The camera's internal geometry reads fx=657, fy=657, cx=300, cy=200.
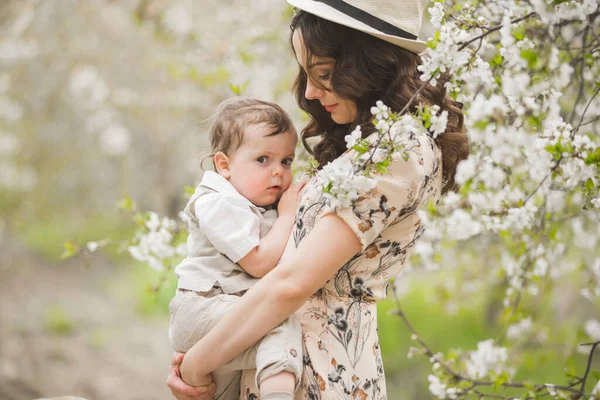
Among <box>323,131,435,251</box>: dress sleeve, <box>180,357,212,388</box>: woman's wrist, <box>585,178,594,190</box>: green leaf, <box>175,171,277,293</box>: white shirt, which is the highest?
<box>585,178,594,190</box>: green leaf

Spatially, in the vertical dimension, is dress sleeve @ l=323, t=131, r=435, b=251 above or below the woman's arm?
above

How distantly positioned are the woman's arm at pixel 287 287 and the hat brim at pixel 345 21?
489 millimetres

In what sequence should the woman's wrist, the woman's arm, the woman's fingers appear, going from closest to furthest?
the woman's arm
the woman's wrist
the woman's fingers

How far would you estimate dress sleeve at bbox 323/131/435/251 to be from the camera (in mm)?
1586

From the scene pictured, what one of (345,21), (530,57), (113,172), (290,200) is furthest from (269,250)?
(113,172)

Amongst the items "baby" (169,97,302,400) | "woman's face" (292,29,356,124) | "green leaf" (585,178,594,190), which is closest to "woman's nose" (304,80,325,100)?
"woman's face" (292,29,356,124)

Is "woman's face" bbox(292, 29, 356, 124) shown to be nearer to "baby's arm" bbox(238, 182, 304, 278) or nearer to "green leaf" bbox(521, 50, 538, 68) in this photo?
"baby's arm" bbox(238, 182, 304, 278)

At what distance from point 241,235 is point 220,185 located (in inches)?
8.5

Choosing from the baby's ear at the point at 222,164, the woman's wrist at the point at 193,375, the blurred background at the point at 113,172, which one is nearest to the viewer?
the woman's wrist at the point at 193,375

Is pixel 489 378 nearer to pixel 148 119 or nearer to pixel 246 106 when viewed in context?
pixel 246 106

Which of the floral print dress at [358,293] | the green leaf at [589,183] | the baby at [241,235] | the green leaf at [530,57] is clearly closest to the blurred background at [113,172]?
the baby at [241,235]

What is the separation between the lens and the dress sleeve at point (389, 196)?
1586 mm

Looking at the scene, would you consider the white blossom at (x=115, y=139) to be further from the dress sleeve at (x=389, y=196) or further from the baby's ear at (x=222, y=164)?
the dress sleeve at (x=389, y=196)

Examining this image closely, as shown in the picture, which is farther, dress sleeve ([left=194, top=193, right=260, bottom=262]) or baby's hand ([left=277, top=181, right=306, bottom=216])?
baby's hand ([left=277, top=181, right=306, bottom=216])
